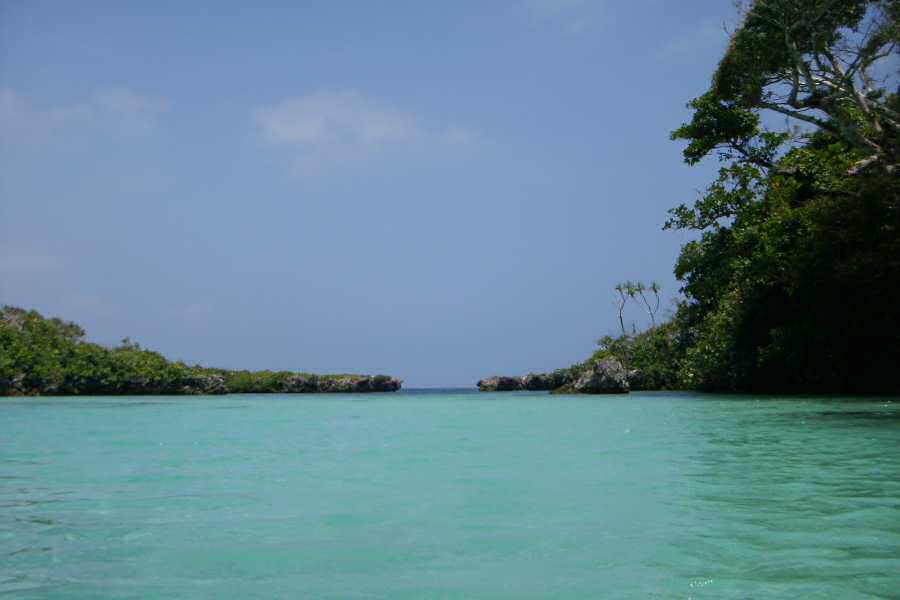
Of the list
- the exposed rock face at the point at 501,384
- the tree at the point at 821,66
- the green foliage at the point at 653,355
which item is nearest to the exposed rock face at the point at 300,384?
the exposed rock face at the point at 501,384

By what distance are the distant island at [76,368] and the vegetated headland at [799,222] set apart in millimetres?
33262

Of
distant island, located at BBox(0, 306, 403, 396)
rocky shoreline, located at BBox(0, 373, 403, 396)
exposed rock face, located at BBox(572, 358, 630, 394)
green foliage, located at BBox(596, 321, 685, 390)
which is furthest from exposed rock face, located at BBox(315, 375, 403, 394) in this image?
exposed rock face, located at BBox(572, 358, 630, 394)

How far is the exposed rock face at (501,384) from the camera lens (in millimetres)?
56434

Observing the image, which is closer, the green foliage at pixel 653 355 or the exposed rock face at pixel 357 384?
the green foliage at pixel 653 355

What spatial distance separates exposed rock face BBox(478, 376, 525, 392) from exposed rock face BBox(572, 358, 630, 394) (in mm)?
24418

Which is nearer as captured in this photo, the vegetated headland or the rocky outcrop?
the vegetated headland

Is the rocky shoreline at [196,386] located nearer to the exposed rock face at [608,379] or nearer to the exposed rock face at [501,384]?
the exposed rock face at [501,384]

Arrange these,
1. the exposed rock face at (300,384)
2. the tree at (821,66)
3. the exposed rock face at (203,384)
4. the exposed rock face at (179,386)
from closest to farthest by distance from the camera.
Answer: the tree at (821,66)
the exposed rock face at (179,386)
the exposed rock face at (203,384)
the exposed rock face at (300,384)

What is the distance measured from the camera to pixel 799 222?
68.1 feet

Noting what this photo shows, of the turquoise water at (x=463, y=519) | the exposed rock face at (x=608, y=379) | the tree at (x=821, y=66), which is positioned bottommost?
the turquoise water at (x=463, y=519)

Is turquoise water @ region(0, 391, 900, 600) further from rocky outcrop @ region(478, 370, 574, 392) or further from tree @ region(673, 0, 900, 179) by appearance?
rocky outcrop @ region(478, 370, 574, 392)

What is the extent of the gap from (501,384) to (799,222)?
38513 millimetres

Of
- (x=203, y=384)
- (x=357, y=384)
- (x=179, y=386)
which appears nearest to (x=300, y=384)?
(x=357, y=384)

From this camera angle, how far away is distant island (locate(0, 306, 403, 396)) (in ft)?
139
